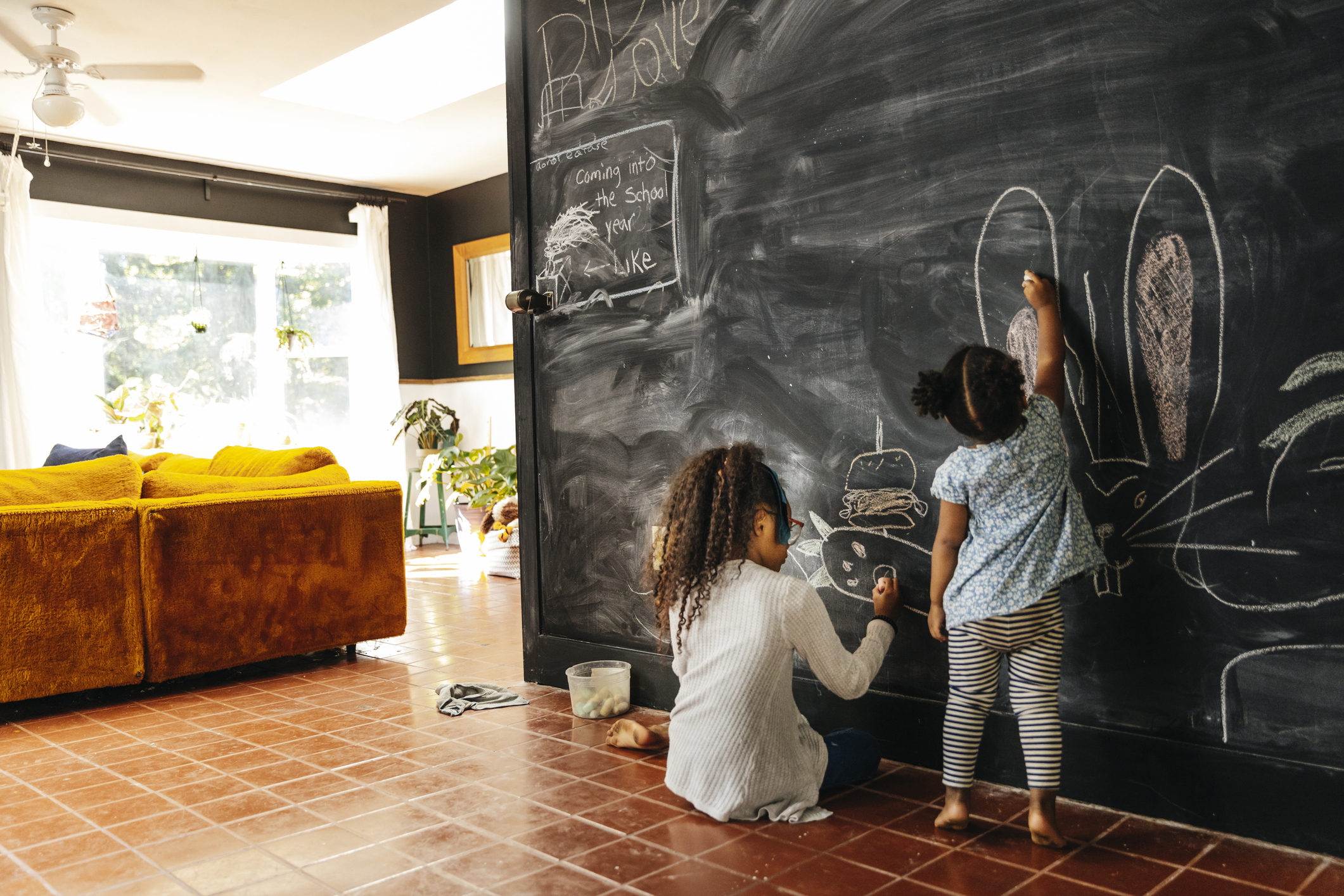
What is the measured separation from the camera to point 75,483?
338cm

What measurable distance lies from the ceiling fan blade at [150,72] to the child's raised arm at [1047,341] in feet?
15.4

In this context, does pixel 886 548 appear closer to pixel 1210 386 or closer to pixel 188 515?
pixel 1210 386

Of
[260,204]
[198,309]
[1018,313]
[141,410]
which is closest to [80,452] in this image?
[141,410]

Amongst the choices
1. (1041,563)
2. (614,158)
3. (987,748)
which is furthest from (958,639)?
(614,158)

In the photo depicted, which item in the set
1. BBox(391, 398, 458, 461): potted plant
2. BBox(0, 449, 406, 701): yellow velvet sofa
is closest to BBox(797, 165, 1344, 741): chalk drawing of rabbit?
BBox(0, 449, 406, 701): yellow velvet sofa

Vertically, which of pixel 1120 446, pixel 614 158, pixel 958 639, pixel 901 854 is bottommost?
pixel 901 854

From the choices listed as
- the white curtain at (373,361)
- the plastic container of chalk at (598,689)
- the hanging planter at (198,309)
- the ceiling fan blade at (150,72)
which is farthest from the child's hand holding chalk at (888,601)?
the hanging planter at (198,309)

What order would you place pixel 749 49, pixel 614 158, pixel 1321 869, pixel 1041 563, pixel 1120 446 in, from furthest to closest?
pixel 614 158 < pixel 749 49 < pixel 1120 446 < pixel 1041 563 < pixel 1321 869

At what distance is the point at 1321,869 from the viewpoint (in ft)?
5.82

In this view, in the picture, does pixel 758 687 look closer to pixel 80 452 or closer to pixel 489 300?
pixel 80 452

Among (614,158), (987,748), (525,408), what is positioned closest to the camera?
(987,748)

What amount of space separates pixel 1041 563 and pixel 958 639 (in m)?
0.24

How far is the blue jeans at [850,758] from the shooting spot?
2.25 metres

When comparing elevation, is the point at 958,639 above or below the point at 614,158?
below
